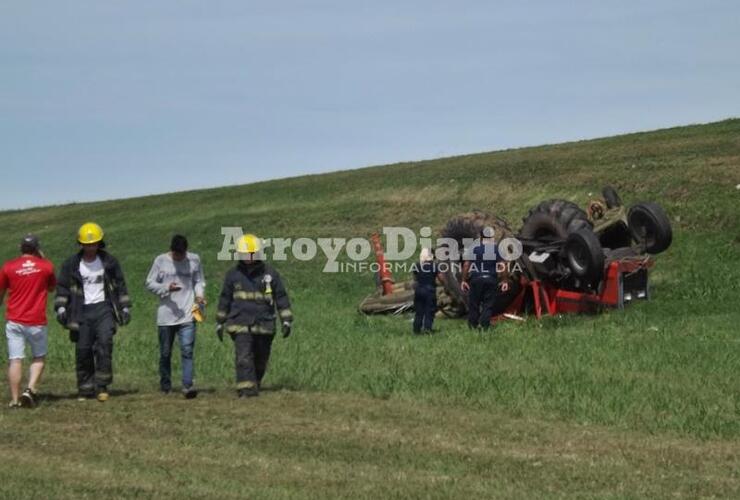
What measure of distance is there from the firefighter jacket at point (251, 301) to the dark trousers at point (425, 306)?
631 cm

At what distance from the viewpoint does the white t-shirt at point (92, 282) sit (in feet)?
44.7

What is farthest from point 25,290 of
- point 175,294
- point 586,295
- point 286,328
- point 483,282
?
point 586,295

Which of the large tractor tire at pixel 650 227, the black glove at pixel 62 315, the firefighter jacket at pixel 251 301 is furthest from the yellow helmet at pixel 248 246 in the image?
the large tractor tire at pixel 650 227

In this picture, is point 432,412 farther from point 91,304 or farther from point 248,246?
point 91,304

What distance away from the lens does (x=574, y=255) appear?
65.6 feet

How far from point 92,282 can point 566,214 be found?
967 cm

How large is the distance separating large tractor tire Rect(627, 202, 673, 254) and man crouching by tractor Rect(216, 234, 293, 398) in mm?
8907

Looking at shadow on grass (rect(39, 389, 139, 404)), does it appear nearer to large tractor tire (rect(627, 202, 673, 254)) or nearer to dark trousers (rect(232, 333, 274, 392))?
dark trousers (rect(232, 333, 274, 392))

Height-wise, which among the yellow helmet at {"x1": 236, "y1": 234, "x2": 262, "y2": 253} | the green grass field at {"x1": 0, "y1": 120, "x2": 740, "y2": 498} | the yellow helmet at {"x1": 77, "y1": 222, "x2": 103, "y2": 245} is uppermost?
the yellow helmet at {"x1": 77, "y1": 222, "x2": 103, "y2": 245}

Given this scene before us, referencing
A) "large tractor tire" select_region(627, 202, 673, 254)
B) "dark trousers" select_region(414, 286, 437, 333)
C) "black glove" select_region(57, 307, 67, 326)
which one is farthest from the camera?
"large tractor tire" select_region(627, 202, 673, 254)

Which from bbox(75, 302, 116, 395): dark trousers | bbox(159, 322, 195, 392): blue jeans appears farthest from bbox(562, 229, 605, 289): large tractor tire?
bbox(75, 302, 116, 395): dark trousers

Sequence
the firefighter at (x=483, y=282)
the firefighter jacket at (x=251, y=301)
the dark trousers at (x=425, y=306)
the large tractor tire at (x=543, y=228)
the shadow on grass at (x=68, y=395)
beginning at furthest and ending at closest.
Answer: the large tractor tire at (x=543, y=228), the dark trousers at (x=425, y=306), the firefighter at (x=483, y=282), the shadow on grass at (x=68, y=395), the firefighter jacket at (x=251, y=301)

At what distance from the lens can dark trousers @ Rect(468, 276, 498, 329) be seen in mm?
19516

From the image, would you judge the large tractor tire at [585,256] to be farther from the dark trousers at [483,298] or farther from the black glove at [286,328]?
the black glove at [286,328]
